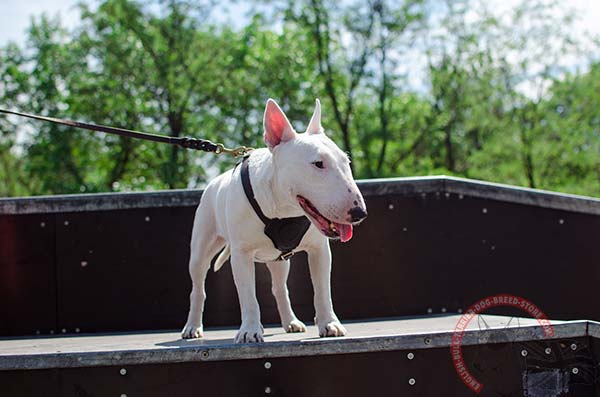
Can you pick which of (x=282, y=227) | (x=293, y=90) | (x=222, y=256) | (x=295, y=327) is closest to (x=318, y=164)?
(x=282, y=227)

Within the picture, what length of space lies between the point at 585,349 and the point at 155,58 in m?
25.0

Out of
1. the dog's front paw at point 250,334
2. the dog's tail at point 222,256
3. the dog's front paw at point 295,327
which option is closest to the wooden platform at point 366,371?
the dog's front paw at point 250,334

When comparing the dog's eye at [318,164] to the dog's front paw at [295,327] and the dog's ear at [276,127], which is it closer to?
the dog's ear at [276,127]

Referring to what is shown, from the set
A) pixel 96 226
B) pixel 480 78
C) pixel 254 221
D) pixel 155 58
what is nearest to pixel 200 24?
pixel 155 58

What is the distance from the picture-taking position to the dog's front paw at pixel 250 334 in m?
3.88

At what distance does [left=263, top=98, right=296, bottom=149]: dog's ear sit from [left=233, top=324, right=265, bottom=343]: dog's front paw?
905 millimetres

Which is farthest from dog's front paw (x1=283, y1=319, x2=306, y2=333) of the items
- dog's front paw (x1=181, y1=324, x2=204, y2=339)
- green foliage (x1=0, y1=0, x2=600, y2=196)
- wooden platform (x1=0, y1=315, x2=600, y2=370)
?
green foliage (x1=0, y1=0, x2=600, y2=196)

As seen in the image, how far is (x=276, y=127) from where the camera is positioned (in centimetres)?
402

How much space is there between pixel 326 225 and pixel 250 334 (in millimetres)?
652

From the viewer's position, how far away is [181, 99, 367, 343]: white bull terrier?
12.3 ft

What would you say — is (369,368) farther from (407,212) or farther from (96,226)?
(96,226)

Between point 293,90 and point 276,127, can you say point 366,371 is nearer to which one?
point 276,127

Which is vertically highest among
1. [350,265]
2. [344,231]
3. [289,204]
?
[289,204]

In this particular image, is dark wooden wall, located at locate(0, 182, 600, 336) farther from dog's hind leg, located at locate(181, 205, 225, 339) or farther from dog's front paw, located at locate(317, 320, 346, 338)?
dog's front paw, located at locate(317, 320, 346, 338)
